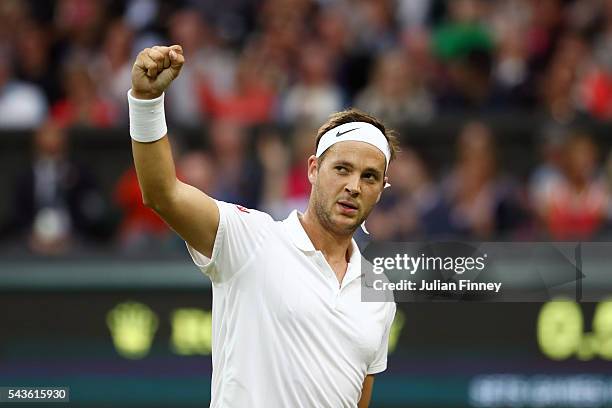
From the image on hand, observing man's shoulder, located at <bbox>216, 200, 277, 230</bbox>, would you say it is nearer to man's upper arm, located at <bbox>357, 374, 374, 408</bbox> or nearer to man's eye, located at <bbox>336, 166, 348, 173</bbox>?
man's eye, located at <bbox>336, 166, 348, 173</bbox>

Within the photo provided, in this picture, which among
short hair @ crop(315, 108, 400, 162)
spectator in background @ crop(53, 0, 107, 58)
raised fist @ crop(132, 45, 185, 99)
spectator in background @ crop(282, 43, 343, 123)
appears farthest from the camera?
spectator in background @ crop(53, 0, 107, 58)

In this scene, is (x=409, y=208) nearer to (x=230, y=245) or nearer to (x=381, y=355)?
(x=381, y=355)

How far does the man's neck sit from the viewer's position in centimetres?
495

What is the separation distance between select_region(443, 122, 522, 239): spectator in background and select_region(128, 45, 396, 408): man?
4.63 m

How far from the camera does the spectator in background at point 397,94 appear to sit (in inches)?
428

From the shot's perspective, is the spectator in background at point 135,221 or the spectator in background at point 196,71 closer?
the spectator in background at point 135,221

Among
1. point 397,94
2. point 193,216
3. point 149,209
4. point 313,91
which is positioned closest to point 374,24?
point 313,91

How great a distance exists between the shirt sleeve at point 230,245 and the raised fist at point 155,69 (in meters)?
0.51

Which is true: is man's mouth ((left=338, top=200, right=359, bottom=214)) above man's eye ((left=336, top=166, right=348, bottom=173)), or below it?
Result: below

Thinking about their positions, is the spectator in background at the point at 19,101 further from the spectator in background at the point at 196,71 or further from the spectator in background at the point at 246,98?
the spectator in background at the point at 246,98

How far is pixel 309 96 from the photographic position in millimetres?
11180

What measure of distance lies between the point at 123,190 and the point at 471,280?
4581 mm

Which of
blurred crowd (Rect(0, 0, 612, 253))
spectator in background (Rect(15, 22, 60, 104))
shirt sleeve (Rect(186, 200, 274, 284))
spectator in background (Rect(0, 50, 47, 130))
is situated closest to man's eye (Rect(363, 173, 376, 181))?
shirt sleeve (Rect(186, 200, 274, 284))

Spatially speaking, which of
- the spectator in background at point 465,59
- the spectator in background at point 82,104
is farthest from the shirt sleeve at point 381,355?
the spectator in background at point 82,104
